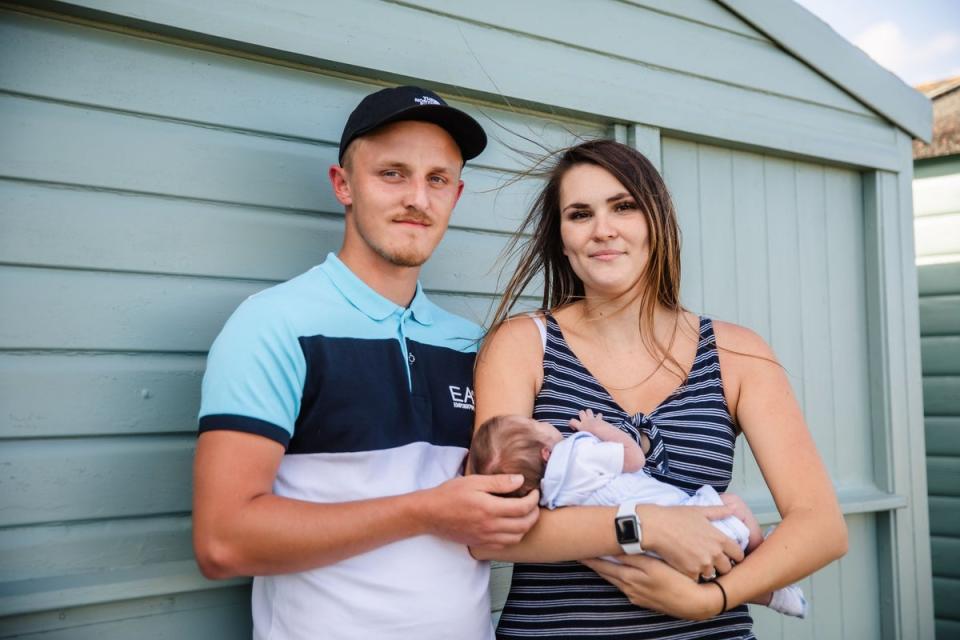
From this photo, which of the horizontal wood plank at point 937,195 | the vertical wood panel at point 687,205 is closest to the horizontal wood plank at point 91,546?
the vertical wood panel at point 687,205

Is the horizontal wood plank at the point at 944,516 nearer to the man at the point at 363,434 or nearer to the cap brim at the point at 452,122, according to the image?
the man at the point at 363,434

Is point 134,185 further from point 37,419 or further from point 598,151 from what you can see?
point 598,151

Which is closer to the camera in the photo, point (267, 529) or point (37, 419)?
point (267, 529)

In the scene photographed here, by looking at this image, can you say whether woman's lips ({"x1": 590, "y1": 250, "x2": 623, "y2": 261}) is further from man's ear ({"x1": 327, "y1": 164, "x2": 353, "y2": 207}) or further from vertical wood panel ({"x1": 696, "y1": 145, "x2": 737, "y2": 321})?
vertical wood panel ({"x1": 696, "y1": 145, "x2": 737, "y2": 321})

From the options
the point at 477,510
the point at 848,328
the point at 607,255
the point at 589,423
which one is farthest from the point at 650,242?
the point at 848,328

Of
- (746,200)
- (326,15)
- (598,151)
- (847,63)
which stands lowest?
(598,151)

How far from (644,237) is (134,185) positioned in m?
1.32

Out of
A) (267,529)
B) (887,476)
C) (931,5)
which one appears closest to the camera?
(267,529)

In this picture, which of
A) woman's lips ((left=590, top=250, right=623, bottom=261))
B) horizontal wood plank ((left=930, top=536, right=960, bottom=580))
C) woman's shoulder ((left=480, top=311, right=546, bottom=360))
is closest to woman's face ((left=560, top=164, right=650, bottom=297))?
woman's lips ((left=590, top=250, right=623, bottom=261))

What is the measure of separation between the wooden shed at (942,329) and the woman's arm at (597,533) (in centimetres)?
345

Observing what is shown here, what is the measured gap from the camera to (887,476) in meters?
3.40

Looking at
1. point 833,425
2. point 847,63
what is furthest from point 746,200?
point 833,425

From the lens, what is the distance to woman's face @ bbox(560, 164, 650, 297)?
191cm

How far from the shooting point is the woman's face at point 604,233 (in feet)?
6.27
